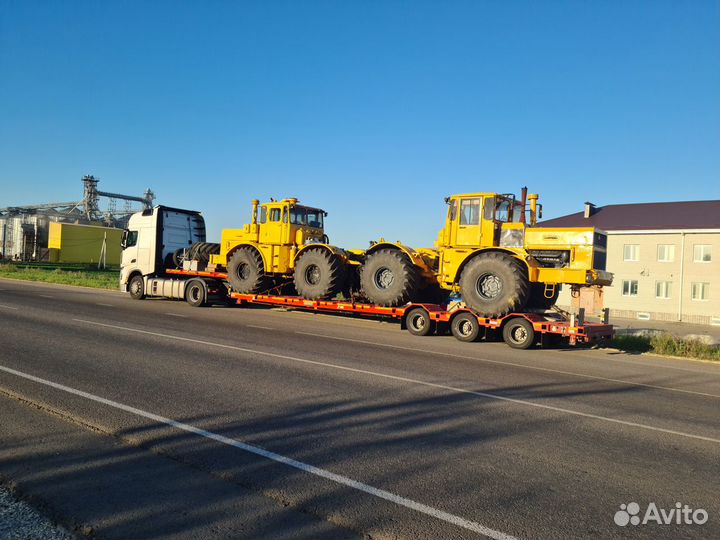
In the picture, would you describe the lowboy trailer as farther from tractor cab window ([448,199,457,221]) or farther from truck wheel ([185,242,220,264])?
truck wheel ([185,242,220,264])

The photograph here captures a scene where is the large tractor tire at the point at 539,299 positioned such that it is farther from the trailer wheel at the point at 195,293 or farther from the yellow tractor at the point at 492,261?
the trailer wheel at the point at 195,293

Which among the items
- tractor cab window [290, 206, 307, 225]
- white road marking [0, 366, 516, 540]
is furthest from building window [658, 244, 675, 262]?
white road marking [0, 366, 516, 540]

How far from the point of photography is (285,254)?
1834 cm

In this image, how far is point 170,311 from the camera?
17906mm

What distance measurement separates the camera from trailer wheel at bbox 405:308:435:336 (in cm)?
1495

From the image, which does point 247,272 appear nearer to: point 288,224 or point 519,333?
point 288,224

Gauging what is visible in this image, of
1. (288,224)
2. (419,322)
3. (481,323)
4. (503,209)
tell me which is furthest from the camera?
(288,224)

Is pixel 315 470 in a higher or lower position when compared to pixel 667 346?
lower

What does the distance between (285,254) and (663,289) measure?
1150 inches

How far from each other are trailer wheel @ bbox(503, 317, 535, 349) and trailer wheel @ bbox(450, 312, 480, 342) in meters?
0.76

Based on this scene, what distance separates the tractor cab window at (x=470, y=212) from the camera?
14.9 m

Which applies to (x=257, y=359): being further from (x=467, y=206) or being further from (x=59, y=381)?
(x=467, y=206)

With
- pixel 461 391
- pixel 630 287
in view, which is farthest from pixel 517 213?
pixel 630 287

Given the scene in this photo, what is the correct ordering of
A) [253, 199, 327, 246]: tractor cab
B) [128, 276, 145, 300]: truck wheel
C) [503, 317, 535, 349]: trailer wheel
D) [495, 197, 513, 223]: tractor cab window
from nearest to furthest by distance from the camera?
[503, 317, 535, 349]: trailer wheel < [495, 197, 513, 223]: tractor cab window < [253, 199, 327, 246]: tractor cab < [128, 276, 145, 300]: truck wheel
